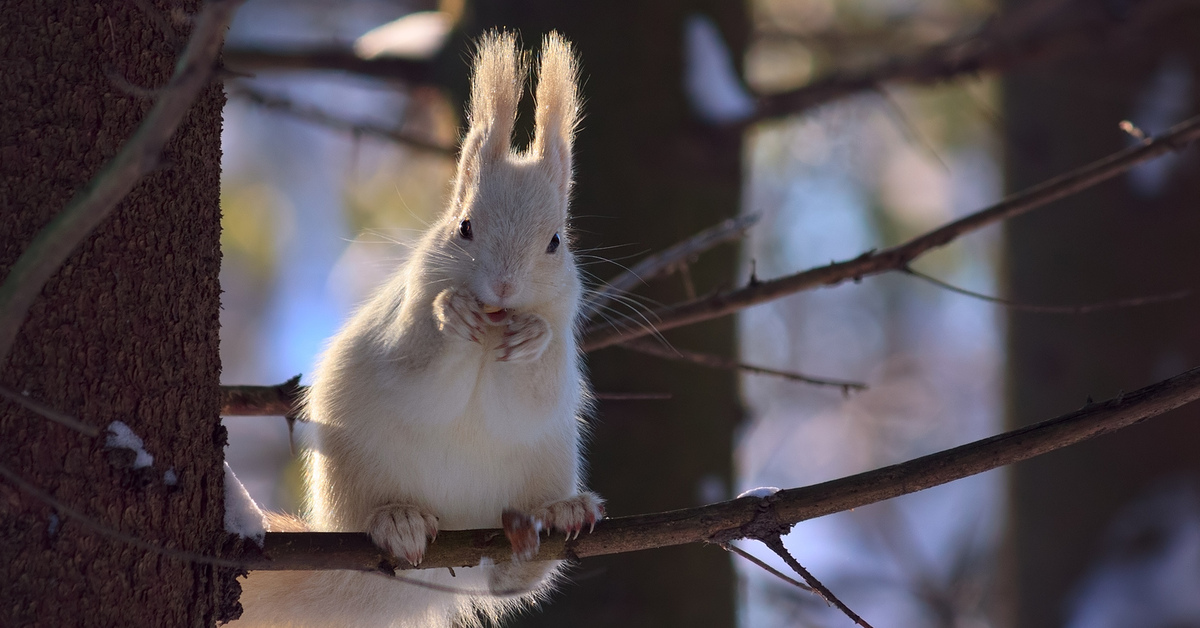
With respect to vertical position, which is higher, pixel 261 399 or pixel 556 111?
pixel 556 111

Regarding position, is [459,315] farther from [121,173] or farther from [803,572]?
[121,173]

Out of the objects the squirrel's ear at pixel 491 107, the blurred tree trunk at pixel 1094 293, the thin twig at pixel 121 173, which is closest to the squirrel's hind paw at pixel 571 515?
the squirrel's ear at pixel 491 107

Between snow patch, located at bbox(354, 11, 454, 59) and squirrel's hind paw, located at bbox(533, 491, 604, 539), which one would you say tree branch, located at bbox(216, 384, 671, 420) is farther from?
snow patch, located at bbox(354, 11, 454, 59)

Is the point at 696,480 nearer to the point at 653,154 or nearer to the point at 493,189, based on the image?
the point at 653,154

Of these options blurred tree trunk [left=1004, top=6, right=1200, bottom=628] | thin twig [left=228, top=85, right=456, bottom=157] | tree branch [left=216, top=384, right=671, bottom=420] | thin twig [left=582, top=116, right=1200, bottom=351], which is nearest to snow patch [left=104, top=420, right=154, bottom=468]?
tree branch [left=216, top=384, right=671, bottom=420]

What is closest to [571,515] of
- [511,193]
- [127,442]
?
[511,193]
